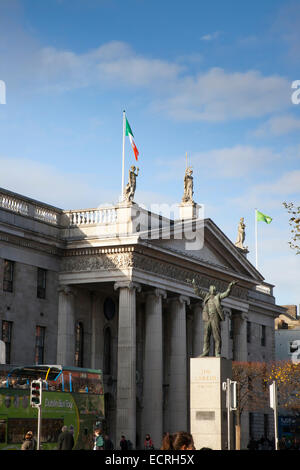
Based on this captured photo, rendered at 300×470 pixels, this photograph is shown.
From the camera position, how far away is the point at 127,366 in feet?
Result: 169

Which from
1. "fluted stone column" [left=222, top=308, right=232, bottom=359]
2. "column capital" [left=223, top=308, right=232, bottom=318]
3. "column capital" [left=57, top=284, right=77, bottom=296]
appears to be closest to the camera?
"column capital" [left=57, top=284, right=77, bottom=296]

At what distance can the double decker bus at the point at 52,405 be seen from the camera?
110 ft

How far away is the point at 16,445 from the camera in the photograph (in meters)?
33.6

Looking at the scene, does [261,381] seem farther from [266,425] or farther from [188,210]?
[188,210]

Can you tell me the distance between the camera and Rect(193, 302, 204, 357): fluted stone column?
59.9m

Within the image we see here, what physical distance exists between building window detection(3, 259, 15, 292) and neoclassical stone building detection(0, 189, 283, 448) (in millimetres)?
57

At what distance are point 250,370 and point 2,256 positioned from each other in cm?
2849

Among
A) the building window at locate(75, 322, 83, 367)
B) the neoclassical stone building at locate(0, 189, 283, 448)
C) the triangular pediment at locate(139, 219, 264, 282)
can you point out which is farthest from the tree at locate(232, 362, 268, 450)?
the building window at locate(75, 322, 83, 367)

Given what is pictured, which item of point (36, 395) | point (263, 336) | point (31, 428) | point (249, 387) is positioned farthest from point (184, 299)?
point (36, 395)

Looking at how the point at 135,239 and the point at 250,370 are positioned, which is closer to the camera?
the point at 135,239

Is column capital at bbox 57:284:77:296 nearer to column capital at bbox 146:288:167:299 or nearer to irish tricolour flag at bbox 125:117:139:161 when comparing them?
column capital at bbox 146:288:167:299
